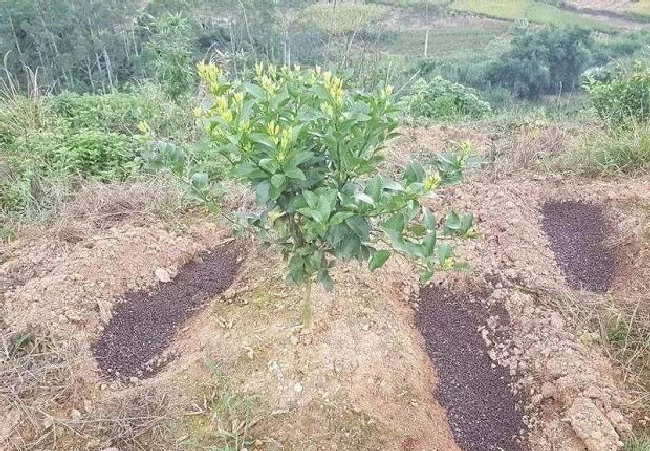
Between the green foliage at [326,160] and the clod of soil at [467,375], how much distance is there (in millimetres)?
940

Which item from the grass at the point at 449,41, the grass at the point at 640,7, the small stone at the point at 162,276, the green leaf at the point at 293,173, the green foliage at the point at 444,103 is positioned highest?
the green leaf at the point at 293,173

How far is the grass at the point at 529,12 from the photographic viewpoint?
79.1 ft

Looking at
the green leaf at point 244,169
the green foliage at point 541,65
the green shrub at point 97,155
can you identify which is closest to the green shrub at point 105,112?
the green shrub at point 97,155

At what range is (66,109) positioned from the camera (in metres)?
4.81

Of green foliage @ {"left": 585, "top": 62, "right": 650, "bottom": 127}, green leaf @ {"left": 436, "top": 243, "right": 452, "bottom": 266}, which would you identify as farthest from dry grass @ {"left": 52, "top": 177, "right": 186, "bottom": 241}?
green foliage @ {"left": 585, "top": 62, "right": 650, "bottom": 127}

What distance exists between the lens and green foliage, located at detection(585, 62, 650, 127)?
4367 mm

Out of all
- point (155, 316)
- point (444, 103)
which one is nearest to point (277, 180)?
point (155, 316)

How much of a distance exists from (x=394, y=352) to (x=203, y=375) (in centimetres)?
85

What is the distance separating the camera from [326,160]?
1.83m

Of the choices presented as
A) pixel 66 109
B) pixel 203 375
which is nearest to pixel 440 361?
pixel 203 375

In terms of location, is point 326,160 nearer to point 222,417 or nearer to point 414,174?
point 414,174

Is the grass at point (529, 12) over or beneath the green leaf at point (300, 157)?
beneath

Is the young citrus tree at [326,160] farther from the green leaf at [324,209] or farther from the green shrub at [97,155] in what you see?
the green shrub at [97,155]

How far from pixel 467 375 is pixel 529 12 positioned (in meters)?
27.8
